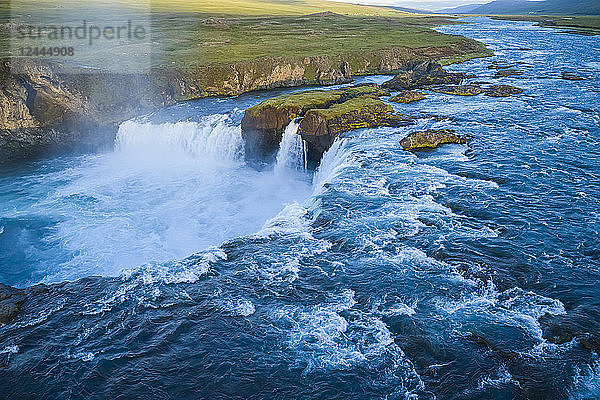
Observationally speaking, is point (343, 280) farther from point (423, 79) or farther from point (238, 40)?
point (238, 40)

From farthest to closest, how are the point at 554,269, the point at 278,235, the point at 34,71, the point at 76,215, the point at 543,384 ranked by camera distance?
the point at 34,71, the point at 76,215, the point at 278,235, the point at 554,269, the point at 543,384

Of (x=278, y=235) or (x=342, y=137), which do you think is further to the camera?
(x=342, y=137)

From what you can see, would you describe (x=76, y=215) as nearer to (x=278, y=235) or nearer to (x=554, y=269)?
(x=278, y=235)

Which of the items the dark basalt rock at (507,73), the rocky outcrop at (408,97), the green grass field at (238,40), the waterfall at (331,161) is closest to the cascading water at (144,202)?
the waterfall at (331,161)

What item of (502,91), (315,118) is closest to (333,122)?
(315,118)

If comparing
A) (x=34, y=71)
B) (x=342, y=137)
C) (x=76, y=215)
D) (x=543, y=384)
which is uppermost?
(x=34, y=71)

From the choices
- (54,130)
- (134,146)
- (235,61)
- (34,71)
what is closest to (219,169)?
(134,146)

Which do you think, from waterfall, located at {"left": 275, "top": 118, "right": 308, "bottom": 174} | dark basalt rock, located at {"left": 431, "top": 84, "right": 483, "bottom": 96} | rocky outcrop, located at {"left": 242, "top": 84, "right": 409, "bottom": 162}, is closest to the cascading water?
waterfall, located at {"left": 275, "top": 118, "right": 308, "bottom": 174}

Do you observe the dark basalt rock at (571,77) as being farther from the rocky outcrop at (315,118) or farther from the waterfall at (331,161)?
the waterfall at (331,161)
